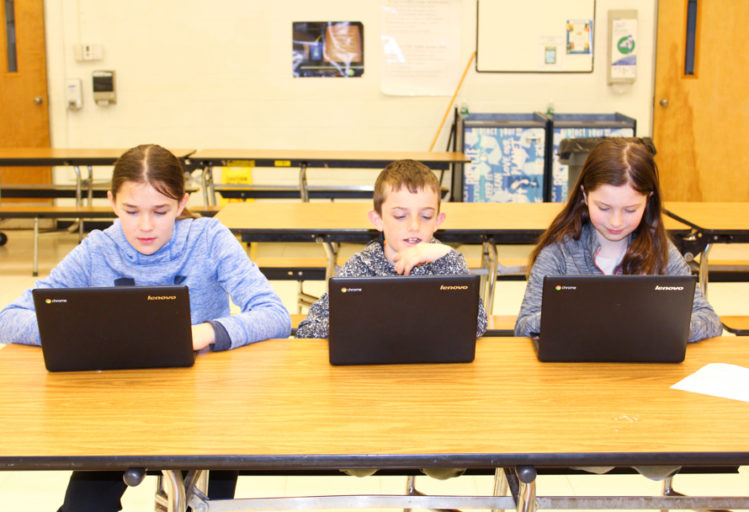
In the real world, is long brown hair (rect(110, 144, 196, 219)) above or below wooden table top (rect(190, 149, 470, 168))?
above

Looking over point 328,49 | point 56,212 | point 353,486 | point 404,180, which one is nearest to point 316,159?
point 328,49

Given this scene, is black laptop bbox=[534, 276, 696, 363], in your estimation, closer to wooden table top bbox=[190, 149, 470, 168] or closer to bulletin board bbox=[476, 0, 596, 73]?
wooden table top bbox=[190, 149, 470, 168]

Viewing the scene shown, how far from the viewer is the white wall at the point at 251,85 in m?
6.25

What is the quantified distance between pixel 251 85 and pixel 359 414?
5.44 metres

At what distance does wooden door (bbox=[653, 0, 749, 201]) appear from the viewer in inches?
243

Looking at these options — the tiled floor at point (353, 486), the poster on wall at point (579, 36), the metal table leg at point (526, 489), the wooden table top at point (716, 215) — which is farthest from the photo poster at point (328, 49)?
the metal table leg at point (526, 489)

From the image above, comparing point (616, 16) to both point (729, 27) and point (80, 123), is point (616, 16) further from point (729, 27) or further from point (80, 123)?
point (80, 123)

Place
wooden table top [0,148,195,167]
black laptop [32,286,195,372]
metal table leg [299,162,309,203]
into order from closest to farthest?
black laptop [32,286,195,372] → wooden table top [0,148,195,167] → metal table leg [299,162,309,203]

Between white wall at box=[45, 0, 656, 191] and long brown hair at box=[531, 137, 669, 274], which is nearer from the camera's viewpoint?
long brown hair at box=[531, 137, 669, 274]

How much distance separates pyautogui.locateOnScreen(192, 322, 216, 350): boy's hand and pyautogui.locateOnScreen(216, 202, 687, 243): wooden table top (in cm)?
143

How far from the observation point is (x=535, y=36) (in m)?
6.25

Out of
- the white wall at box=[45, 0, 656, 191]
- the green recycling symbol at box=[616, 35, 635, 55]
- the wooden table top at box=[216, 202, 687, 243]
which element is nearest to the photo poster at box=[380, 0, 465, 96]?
the white wall at box=[45, 0, 656, 191]

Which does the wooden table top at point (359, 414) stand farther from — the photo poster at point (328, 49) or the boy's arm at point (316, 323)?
the photo poster at point (328, 49)

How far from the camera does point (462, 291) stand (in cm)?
138
